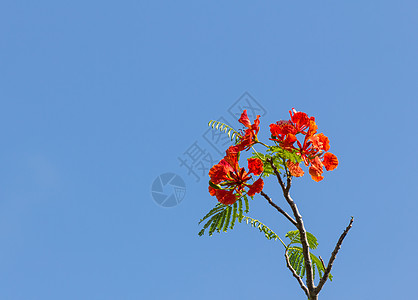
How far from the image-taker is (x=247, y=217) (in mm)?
3734

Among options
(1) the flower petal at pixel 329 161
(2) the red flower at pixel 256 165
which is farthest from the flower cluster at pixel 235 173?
(1) the flower petal at pixel 329 161

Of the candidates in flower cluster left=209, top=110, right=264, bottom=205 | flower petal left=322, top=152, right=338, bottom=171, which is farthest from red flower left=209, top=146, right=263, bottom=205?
flower petal left=322, top=152, right=338, bottom=171

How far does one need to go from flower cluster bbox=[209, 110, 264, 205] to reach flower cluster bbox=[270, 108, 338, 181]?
188mm

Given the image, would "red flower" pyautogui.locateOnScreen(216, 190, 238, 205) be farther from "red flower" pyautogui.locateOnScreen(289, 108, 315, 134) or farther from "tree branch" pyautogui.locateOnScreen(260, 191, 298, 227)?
"red flower" pyautogui.locateOnScreen(289, 108, 315, 134)

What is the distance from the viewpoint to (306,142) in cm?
320

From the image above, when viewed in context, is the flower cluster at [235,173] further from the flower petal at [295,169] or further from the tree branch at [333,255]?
the tree branch at [333,255]

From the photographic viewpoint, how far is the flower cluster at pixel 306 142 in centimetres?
314

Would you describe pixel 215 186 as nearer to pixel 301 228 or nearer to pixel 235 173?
pixel 235 173

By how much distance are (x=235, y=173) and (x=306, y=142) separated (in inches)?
23.1

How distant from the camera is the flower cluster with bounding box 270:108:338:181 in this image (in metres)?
3.14

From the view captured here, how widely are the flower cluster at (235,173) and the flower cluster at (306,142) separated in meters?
0.19

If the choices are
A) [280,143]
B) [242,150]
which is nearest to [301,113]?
[280,143]

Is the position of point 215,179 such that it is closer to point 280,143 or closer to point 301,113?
point 280,143


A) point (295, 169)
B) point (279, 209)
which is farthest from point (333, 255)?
point (295, 169)
